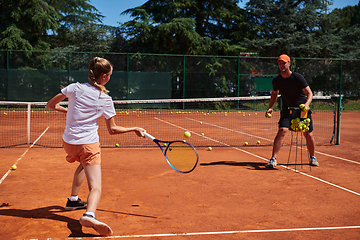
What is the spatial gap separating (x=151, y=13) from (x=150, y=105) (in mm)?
9043

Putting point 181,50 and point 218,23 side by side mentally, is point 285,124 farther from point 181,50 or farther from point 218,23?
point 218,23

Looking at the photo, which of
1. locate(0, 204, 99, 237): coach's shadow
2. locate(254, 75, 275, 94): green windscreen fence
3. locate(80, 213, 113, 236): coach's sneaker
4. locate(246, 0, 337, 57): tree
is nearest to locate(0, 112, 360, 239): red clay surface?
locate(0, 204, 99, 237): coach's shadow

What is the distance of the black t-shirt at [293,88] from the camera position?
539 centimetres

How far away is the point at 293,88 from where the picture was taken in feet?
17.8

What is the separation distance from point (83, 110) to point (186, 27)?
63.6 feet

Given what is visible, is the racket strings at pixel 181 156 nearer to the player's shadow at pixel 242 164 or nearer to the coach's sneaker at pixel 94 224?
the coach's sneaker at pixel 94 224

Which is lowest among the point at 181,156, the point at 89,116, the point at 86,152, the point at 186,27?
the point at 181,156

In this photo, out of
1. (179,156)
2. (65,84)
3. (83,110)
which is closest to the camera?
(83,110)

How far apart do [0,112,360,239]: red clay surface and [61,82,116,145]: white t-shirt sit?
2.73 ft

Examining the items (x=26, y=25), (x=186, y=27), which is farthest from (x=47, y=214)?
(x=26, y=25)

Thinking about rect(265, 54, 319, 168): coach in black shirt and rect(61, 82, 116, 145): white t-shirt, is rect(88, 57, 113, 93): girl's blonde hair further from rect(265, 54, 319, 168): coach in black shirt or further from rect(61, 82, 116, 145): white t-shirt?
rect(265, 54, 319, 168): coach in black shirt

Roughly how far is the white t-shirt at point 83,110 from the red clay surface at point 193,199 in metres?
0.83

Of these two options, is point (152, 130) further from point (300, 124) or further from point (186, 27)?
point (186, 27)

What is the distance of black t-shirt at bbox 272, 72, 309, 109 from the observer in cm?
539
